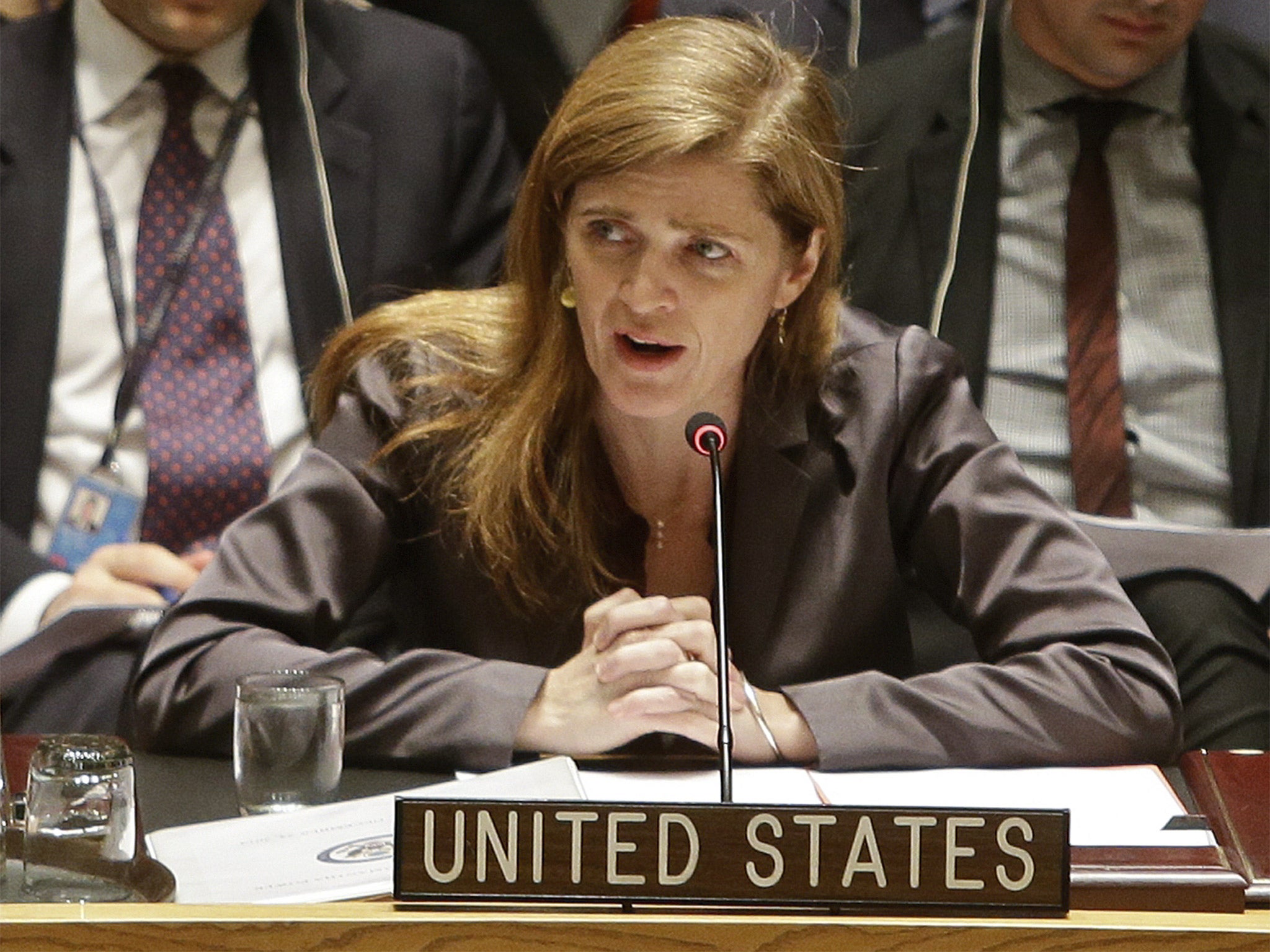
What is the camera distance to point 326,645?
1.65 m

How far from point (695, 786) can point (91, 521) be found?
83cm

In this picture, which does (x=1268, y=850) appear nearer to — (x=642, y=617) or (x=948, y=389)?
(x=642, y=617)

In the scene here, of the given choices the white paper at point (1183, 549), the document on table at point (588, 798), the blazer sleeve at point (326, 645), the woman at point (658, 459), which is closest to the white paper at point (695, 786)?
the document on table at point (588, 798)

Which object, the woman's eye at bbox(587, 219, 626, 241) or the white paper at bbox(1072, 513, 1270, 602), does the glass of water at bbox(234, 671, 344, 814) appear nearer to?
the woman's eye at bbox(587, 219, 626, 241)

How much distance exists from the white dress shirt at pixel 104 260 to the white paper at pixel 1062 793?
29.5 inches

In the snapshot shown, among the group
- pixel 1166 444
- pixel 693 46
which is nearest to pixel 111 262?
pixel 693 46

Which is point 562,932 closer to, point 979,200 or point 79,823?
point 79,823

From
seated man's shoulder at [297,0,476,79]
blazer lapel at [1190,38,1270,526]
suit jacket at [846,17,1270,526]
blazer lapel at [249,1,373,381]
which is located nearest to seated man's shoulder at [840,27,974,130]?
suit jacket at [846,17,1270,526]

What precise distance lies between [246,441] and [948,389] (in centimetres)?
72

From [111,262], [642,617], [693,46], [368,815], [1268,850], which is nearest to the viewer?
[1268,850]

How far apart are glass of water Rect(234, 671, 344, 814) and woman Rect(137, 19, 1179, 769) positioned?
0.70ft

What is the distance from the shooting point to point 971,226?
5.99 ft

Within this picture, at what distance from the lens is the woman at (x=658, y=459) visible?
160 cm

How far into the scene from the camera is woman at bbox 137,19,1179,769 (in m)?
1.60
